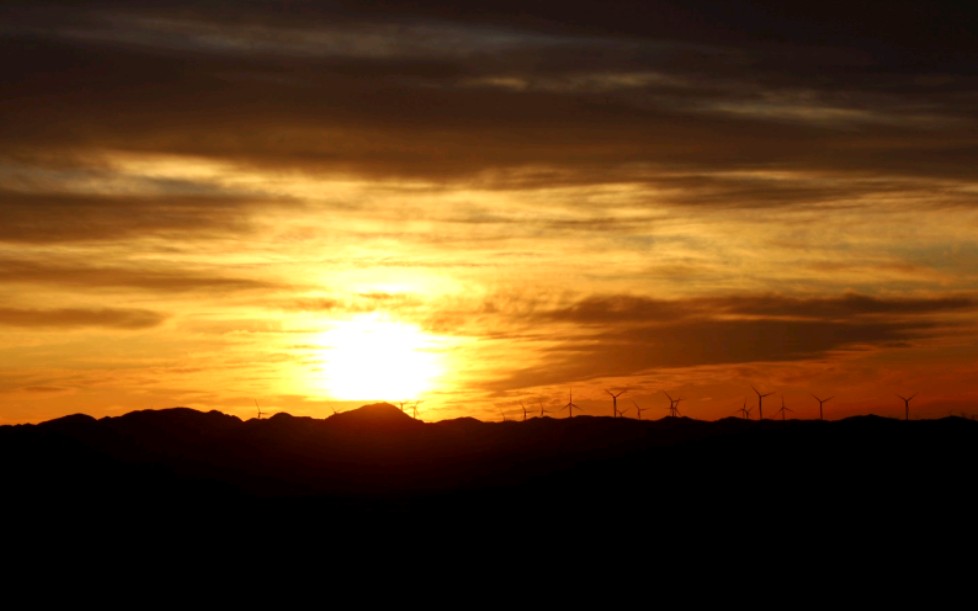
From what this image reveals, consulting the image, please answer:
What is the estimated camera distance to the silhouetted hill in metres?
→ 76.3

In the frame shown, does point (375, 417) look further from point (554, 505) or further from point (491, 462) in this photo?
point (554, 505)

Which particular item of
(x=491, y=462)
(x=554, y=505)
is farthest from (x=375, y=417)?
(x=554, y=505)

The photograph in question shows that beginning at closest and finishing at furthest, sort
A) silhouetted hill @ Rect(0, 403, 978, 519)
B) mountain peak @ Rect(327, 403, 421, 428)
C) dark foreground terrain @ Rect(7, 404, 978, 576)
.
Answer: dark foreground terrain @ Rect(7, 404, 978, 576) < silhouetted hill @ Rect(0, 403, 978, 519) < mountain peak @ Rect(327, 403, 421, 428)

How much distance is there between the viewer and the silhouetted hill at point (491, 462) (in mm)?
76312

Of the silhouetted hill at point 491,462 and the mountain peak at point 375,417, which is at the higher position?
the mountain peak at point 375,417

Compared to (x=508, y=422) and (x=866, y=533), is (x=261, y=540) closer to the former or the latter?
(x=866, y=533)

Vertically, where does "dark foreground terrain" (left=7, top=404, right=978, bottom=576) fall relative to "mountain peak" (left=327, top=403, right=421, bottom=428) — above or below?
below

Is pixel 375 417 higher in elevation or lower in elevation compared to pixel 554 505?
higher

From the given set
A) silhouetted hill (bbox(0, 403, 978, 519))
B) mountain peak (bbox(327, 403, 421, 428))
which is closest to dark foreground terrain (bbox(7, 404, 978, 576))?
silhouetted hill (bbox(0, 403, 978, 519))

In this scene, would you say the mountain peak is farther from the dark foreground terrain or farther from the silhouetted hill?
the dark foreground terrain

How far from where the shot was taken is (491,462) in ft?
317

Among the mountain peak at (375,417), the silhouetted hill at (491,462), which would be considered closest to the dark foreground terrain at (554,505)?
the silhouetted hill at (491,462)

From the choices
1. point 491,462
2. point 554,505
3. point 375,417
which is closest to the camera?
point 554,505

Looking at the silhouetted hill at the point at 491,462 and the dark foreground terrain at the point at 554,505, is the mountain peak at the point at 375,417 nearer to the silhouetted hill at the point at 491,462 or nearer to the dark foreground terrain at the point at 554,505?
the silhouetted hill at the point at 491,462
